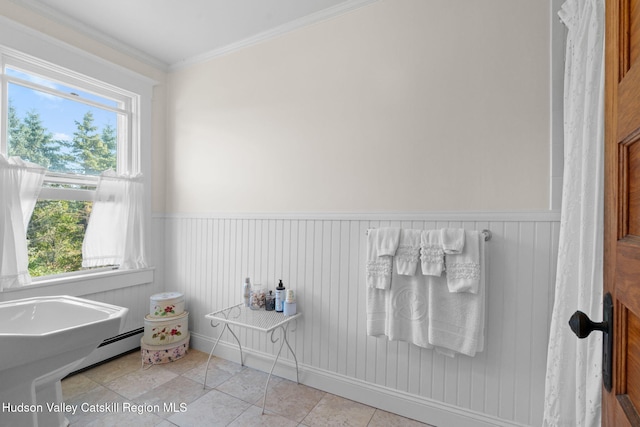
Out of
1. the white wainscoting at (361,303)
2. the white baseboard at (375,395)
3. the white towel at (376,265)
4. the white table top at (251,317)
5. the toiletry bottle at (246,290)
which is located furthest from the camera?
the toiletry bottle at (246,290)

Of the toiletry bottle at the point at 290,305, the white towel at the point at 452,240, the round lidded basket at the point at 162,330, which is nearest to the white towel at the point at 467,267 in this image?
the white towel at the point at 452,240

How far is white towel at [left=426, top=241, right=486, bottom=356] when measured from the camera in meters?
1.50

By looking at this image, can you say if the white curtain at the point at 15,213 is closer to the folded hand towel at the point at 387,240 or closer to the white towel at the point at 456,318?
the folded hand towel at the point at 387,240

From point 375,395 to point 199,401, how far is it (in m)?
1.10

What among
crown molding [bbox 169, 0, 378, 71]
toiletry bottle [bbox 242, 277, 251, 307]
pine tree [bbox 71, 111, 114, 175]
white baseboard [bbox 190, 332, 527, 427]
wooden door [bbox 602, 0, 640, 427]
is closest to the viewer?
wooden door [bbox 602, 0, 640, 427]

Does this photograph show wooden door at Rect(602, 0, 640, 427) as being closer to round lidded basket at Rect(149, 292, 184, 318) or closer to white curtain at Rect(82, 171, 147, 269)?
round lidded basket at Rect(149, 292, 184, 318)

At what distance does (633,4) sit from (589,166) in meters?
0.70

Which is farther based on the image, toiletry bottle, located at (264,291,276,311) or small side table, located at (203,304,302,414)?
toiletry bottle, located at (264,291,276,311)

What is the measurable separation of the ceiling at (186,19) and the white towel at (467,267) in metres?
1.60

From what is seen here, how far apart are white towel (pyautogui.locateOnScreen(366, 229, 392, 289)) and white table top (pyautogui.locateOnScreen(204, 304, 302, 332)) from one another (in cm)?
60

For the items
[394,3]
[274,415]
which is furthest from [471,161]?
[274,415]

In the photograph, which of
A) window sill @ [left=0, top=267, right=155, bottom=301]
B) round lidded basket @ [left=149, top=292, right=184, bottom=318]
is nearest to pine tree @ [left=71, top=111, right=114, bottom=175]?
window sill @ [left=0, top=267, right=155, bottom=301]

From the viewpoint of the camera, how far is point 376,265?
5.72ft

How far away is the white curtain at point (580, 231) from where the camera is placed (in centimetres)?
99
